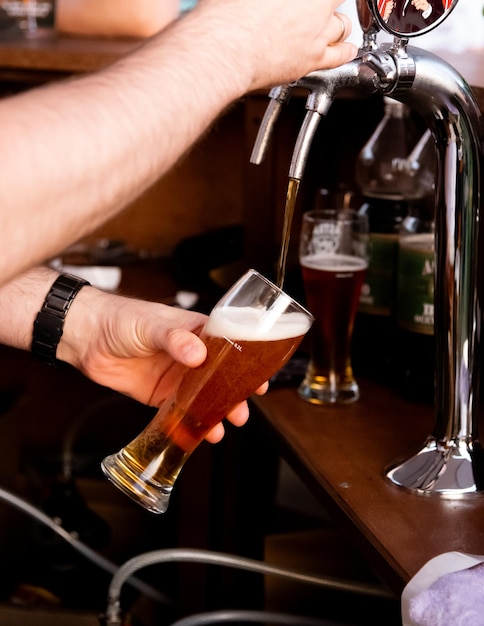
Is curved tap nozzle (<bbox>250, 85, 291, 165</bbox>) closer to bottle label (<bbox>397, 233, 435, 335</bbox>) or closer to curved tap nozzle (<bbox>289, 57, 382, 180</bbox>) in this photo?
curved tap nozzle (<bbox>289, 57, 382, 180</bbox>)

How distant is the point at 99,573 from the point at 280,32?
1.44 m

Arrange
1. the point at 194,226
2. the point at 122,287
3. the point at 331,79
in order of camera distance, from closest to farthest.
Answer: the point at 331,79 < the point at 122,287 < the point at 194,226

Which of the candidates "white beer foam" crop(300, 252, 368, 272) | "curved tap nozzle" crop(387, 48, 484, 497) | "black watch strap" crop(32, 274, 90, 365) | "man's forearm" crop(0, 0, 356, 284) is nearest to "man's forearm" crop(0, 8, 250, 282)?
"man's forearm" crop(0, 0, 356, 284)

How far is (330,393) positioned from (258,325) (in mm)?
439

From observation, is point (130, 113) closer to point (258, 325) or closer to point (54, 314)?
point (258, 325)

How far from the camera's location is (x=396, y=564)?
2.94 feet

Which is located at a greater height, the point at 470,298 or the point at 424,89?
the point at 424,89

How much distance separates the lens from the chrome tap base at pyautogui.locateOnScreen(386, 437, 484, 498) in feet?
3.39

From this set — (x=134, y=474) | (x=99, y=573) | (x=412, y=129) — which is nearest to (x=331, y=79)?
(x=134, y=474)

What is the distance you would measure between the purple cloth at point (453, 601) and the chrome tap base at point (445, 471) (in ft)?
0.73

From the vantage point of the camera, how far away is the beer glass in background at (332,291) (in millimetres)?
1291

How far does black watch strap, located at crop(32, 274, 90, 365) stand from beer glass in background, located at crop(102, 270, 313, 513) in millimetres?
218

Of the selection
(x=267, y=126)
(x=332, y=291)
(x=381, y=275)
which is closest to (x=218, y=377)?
(x=267, y=126)

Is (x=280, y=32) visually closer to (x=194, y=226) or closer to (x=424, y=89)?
(x=424, y=89)
